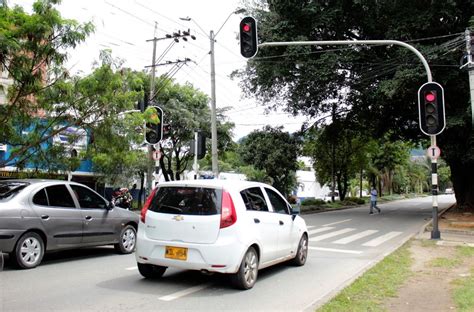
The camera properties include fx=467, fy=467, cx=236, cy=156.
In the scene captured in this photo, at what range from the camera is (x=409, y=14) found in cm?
2169

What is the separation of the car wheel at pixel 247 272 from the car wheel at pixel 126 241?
414 centimetres

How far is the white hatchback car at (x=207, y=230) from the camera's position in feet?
22.6

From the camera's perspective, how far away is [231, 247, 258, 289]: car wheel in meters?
7.04

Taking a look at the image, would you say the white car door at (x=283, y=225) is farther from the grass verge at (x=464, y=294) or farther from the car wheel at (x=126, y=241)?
the car wheel at (x=126, y=241)

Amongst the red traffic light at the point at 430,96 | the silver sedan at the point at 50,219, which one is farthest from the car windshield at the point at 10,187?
the red traffic light at the point at 430,96

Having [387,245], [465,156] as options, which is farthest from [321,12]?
[387,245]

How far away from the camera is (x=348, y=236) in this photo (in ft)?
51.2

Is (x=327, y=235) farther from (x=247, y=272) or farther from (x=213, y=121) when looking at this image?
(x=247, y=272)

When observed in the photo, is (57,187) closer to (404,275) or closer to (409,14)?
(404,275)

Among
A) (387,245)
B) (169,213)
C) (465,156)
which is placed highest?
(465,156)

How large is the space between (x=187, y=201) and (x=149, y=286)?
1.46 metres

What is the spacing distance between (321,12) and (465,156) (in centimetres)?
969

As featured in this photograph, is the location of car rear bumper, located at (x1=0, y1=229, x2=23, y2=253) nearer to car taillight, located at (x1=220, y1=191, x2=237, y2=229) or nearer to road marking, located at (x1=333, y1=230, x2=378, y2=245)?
car taillight, located at (x1=220, y1=191, x2=237, y2=229)

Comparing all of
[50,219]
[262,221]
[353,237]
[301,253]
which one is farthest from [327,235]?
[50,219]
